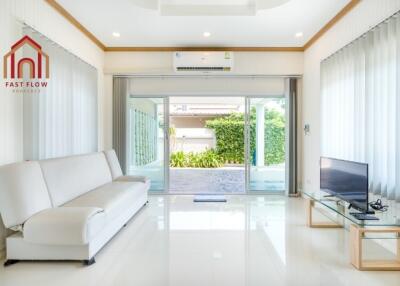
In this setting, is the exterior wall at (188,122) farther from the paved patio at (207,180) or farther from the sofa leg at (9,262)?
the sofa leg at (9,262)

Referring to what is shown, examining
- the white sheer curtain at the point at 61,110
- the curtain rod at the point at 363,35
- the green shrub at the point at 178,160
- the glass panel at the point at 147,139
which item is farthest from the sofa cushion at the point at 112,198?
the green shrub at the point at 178,160

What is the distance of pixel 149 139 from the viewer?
6.12 m

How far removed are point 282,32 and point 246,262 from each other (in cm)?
369

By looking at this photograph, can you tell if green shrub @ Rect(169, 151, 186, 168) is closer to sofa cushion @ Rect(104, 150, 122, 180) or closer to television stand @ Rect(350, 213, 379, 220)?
sofa cushion @ Rect(104, 150, 122, 180)

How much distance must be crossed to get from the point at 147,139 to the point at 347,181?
3963 millimetres

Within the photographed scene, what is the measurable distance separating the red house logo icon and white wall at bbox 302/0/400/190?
390 centimetres

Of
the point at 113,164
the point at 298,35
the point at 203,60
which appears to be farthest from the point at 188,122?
the point at 298,35

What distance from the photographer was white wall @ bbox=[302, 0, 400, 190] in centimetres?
336

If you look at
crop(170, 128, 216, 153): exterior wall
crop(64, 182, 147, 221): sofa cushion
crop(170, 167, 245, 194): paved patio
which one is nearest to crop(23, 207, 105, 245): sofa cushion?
crop(64, 182, 147, 221): sofa cushion

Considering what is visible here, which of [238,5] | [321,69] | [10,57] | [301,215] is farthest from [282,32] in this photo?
[10,57]

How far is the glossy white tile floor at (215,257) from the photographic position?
248 centimetres

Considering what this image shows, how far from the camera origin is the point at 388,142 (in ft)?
9.97

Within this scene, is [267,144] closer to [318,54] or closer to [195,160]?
[318,54]

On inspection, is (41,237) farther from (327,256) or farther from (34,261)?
(327,256)
